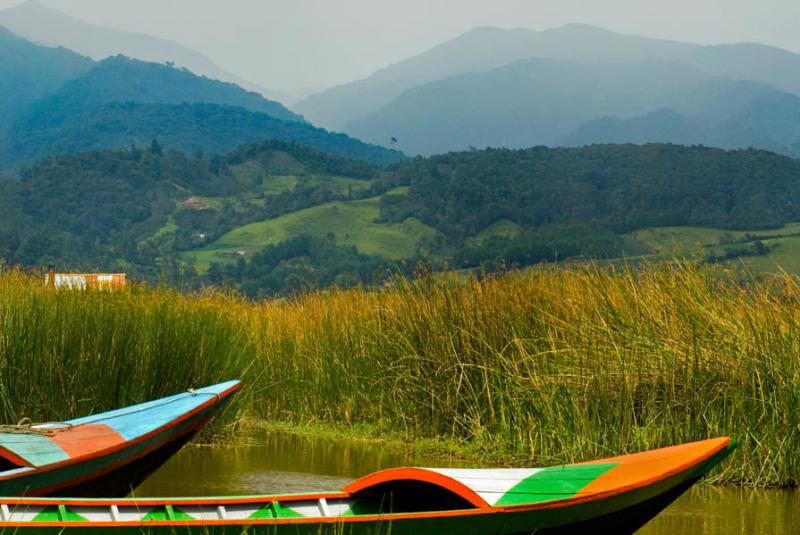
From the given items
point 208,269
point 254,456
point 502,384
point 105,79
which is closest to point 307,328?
point 254,456

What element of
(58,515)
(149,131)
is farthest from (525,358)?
(149,131)

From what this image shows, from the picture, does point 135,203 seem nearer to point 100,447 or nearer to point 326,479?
point 326,479

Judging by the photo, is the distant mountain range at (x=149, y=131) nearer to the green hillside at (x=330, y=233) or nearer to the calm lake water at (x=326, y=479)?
the green hillside at (x=330, y=233)

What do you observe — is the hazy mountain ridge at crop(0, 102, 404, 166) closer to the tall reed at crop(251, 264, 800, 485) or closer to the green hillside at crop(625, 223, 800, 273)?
the green hillside at crop(625, 223, 800, 273)

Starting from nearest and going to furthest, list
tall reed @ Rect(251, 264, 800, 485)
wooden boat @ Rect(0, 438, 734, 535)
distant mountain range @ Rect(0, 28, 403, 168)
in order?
wooden boat @ Rect(0, 438, 734, 535), tall reed @ Rect(251, 264, 800, 485), distant mountain range @ Rect(0, 28, 403, 168)

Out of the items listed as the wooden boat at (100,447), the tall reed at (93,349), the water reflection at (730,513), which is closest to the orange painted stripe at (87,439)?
the wooden boat at (100,447)

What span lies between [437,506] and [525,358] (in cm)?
357

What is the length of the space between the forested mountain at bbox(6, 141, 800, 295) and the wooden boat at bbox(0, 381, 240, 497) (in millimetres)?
66716

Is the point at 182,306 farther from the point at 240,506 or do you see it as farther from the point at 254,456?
the point at 240,506

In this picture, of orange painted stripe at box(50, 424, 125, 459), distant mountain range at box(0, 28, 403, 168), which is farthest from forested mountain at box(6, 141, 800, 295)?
orange painted stripe at box(50, 424, 125, 459)

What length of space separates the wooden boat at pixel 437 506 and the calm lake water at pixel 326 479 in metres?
1.93

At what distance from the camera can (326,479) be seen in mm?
7441

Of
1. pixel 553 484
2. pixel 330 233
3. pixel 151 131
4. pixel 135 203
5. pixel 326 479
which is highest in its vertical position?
pixel 151 131

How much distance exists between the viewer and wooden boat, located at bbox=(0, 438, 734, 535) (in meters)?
3.69
